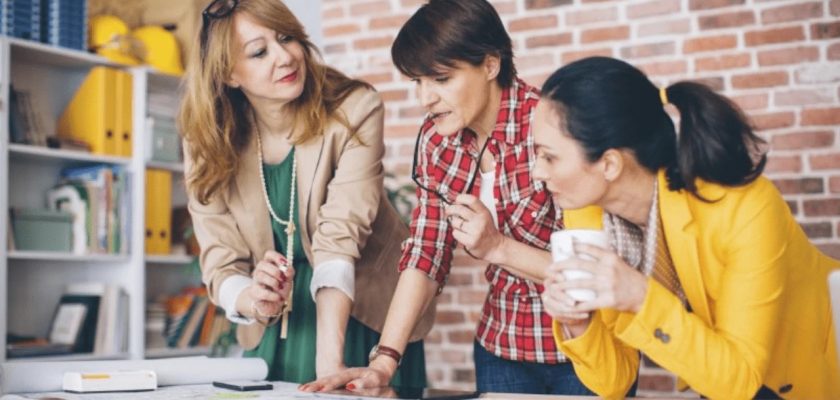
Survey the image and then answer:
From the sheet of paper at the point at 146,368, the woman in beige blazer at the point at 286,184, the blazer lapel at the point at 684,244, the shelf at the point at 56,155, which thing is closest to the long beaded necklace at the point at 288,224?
the woman in beige blazer at the point at 286,184

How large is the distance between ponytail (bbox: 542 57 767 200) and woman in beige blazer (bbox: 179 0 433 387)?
0.64 meters

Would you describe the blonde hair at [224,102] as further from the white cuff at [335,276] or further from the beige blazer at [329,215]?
the white cuff at [335,276]

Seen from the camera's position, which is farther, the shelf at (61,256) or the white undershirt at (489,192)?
the shelf at (61,256)

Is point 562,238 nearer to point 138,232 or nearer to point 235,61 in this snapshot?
point 235,61

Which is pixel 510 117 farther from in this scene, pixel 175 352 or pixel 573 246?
pixel 175 352

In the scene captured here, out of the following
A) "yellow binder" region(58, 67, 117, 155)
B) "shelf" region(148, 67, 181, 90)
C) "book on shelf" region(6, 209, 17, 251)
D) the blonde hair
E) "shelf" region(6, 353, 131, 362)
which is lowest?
"shelf" region(6, 353, 131, 362)

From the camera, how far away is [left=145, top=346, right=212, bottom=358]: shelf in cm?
417

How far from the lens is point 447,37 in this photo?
1.78 meters

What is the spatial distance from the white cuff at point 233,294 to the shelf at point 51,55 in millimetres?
2119

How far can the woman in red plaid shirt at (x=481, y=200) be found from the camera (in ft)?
5.85

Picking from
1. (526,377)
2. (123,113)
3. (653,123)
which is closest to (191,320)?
(123,113)

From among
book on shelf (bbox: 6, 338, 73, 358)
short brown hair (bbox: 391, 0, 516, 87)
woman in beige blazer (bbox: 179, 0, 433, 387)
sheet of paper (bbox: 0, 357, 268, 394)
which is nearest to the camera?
sheet of paper (bbox: 0, 357, 268, 394)

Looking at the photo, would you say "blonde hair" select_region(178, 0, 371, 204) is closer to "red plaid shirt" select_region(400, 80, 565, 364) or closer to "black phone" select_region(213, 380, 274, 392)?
"red plaid shirt" select_region(400, 80, 565, 364)

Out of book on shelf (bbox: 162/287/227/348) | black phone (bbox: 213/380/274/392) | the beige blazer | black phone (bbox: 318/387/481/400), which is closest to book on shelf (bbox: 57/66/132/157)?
book on shelf (bbox: 162/287/227/348)
